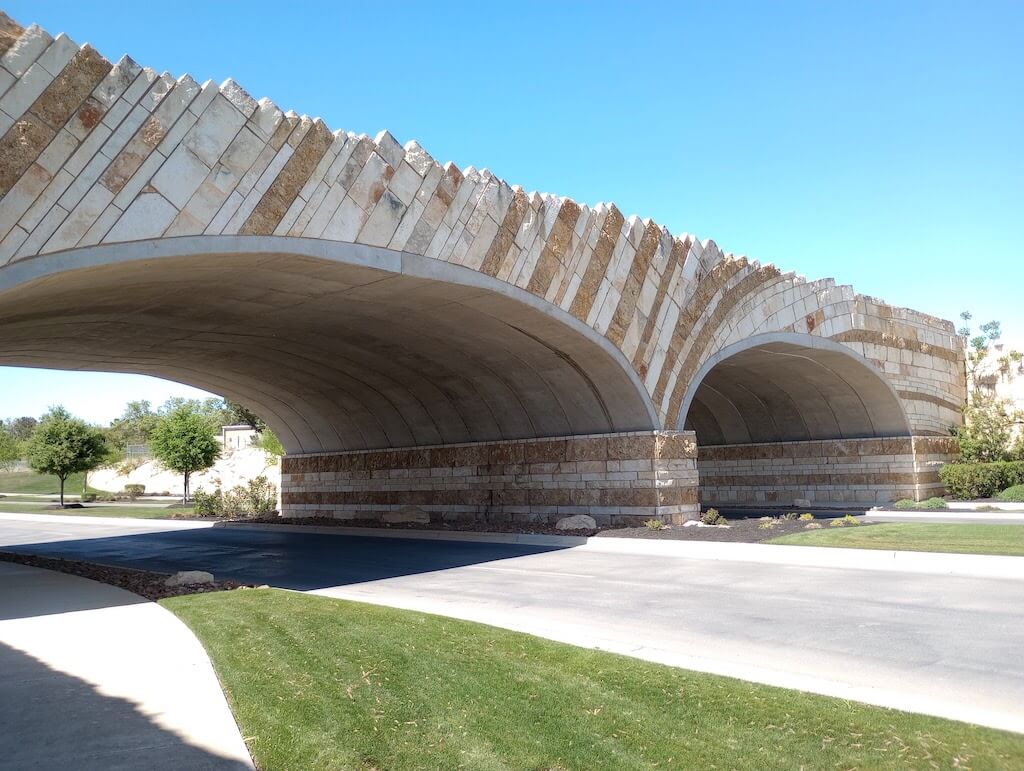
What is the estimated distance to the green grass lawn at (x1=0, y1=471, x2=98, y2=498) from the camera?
6707 centimetres

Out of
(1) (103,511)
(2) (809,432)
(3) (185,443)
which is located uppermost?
(3) (185,443)

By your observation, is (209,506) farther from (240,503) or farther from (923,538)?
(923,538)

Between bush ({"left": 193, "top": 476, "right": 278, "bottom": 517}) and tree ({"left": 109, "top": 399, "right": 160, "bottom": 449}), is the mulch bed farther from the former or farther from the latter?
tree ({"left": 109, "top": 399, "right": 160, "bottom": 449})

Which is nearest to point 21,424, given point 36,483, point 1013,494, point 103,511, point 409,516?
point 36,483

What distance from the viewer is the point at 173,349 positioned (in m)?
A: 21.7

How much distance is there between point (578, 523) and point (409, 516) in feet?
24.1

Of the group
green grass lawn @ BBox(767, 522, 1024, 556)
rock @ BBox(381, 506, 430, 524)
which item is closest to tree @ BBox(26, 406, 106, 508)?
rock @ BBox(381, 506, 430, 524)

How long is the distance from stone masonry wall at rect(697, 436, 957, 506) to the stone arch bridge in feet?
0.29

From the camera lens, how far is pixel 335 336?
795 inches

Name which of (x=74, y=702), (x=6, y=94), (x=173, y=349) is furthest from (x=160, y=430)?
(x=74, y=702)

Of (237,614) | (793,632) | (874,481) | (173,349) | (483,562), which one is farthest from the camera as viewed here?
(874,481)

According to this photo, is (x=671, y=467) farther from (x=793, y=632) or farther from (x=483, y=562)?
(x=793, y=632)

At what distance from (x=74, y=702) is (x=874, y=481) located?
26984 millimetres

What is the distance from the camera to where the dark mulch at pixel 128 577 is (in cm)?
1192
